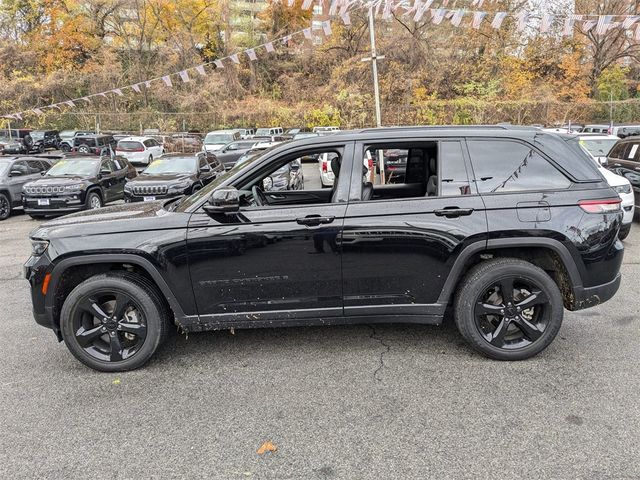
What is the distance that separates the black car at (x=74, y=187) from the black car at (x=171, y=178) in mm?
1020

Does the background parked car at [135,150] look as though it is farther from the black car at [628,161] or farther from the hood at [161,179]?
the black car at [628,161]

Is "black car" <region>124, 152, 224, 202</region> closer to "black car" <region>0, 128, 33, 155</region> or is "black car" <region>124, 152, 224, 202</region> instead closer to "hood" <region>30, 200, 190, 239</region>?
"hood" <region>30, 200, 190, 239</region>

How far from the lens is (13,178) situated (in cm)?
1266

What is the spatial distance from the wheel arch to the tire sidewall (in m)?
0.12

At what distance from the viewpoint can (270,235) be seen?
3.72 meters

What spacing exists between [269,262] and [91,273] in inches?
59.5

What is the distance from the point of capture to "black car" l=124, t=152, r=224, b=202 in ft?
37.3

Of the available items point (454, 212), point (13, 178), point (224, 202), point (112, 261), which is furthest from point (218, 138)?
point (454, 212)

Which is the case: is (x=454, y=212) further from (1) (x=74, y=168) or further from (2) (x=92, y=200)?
(1) (x=74, y=168)

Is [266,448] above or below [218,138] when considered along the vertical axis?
below

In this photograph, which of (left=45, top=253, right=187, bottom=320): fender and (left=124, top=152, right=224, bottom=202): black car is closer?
(left=45, top=253, right=187, bottom=320): fender

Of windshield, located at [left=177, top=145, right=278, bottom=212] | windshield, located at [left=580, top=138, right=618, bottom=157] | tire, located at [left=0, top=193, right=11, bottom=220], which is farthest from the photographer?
tire, located at [left=0, top=193, right=11, bottom=220]

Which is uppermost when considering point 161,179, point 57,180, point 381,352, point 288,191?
point 288,191

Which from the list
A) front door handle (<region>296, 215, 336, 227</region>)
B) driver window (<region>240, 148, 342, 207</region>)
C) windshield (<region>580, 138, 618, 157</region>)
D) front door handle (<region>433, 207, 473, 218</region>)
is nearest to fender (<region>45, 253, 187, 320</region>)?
driver window (<region>240, 148, 342, 207</region>)
